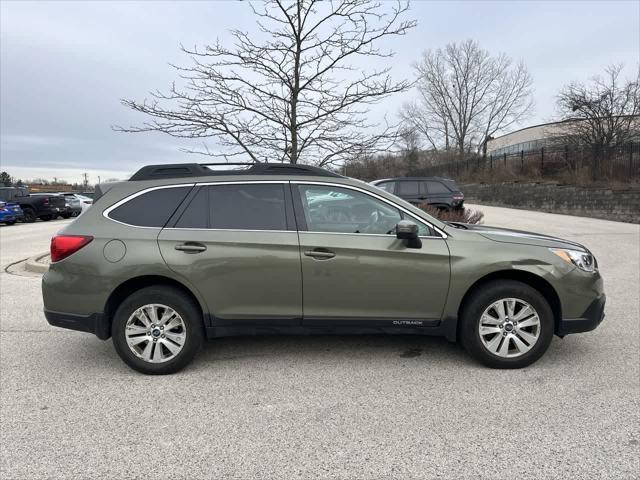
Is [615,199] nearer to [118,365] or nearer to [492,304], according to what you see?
[492,304]

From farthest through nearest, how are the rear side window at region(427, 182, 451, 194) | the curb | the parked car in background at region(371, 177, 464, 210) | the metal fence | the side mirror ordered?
the metal fence, the rear side window at region(427, 182, 451, 194), the parked car in background at region(371, 177, 464, 210), the curb, the side mirror

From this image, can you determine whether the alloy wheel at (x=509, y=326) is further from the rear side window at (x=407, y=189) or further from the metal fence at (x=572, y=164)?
the metal fence at (x=572, y=164)

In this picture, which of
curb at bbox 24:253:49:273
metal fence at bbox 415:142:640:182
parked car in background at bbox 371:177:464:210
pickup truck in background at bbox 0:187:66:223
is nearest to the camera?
curb at bbox 24:253:49:273

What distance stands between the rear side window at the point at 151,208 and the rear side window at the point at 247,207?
1.01 ft

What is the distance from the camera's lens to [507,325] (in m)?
3.80

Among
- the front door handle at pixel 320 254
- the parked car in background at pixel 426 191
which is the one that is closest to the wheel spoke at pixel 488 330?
the front door handle at pixel 320 254

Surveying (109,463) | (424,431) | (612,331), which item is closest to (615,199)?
(612,331)

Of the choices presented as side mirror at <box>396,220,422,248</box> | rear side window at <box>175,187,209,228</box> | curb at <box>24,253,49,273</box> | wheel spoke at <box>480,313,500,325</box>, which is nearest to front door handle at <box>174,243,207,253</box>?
rear side window at <box>175,187,209,228</box>

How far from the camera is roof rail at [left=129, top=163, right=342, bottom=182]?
4012 millimetres

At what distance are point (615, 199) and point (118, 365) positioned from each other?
71.7 ft

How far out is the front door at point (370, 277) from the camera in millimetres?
3752

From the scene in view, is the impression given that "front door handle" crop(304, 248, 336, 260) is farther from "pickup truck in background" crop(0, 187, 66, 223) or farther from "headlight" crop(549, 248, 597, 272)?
"pickup truck in background" crop(0, 187, 66, 223)

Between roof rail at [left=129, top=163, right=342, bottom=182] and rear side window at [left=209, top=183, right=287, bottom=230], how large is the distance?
144 mm

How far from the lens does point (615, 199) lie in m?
19.9
